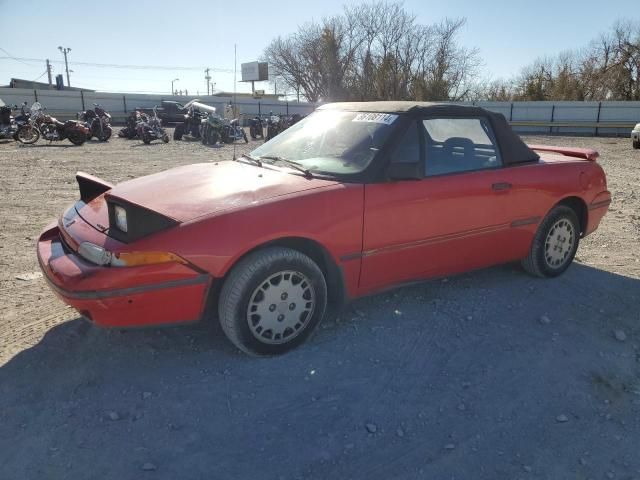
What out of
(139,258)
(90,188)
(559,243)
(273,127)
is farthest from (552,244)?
(273,127)

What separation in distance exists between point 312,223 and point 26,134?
17.6 meters

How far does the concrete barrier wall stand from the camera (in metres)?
30.5

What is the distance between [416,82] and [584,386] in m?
43.8

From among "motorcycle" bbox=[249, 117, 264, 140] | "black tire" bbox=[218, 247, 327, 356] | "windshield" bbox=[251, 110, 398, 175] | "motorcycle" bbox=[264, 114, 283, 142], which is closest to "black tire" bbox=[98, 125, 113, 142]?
"motorcycle" bbox=[249, 117, 264, 140]

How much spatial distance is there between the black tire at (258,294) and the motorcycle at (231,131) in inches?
703

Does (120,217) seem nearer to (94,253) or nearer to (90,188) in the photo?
(94,253)

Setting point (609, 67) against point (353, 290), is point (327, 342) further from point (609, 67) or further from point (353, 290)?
point (609, 67)

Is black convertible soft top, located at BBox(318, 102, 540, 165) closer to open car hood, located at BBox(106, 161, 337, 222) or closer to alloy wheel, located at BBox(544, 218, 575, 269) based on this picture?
alloy wheel, located at BBox(544, 218, 575, 269)

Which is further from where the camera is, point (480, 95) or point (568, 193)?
point (480, 95)

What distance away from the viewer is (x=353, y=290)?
11.0 ft

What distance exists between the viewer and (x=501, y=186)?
3.94 m

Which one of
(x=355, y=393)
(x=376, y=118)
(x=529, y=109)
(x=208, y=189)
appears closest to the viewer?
(x=355, y=393)

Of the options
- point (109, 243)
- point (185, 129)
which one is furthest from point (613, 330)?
point (185, 129)

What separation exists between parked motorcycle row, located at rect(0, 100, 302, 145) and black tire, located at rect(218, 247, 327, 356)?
16.8 metres
